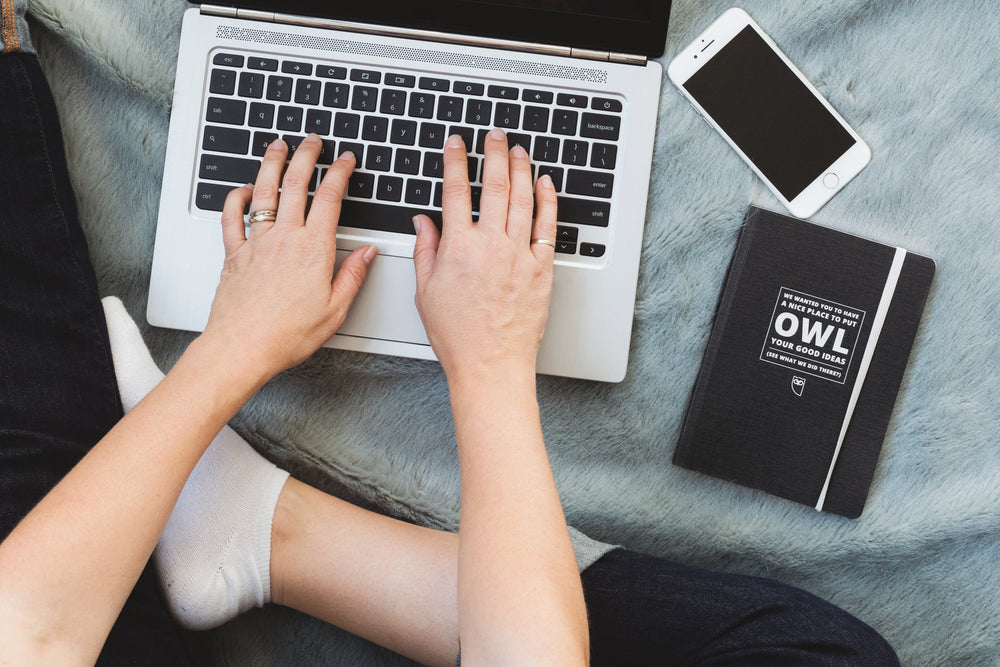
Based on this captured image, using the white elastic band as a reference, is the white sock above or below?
below

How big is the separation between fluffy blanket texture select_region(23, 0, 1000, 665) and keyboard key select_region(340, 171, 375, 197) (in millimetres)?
144

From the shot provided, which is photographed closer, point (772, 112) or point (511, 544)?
point (511, 544)

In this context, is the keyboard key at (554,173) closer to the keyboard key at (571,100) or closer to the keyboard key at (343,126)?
the keyboard key at (571,100)

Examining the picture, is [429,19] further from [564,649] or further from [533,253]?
[564,649]

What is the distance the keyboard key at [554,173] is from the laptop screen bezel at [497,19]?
105 millimetres

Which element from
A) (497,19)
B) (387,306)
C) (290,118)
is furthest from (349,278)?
(497,19)

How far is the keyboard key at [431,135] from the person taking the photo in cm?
59

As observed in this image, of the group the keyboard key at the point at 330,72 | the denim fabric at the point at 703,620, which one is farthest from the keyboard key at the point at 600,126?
the denim fabric at the point at 703,620

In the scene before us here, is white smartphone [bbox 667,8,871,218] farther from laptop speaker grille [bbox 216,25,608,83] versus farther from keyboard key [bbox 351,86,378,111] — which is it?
keyboard key [bbox 351,86,378,111]

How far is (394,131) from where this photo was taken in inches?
23.4

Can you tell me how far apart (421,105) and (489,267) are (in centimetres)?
15

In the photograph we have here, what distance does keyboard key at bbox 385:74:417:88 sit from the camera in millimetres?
596

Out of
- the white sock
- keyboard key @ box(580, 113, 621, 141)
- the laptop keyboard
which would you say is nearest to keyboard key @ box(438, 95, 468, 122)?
the laptop keyboard

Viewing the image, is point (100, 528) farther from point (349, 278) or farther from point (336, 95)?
point (336, 95)
